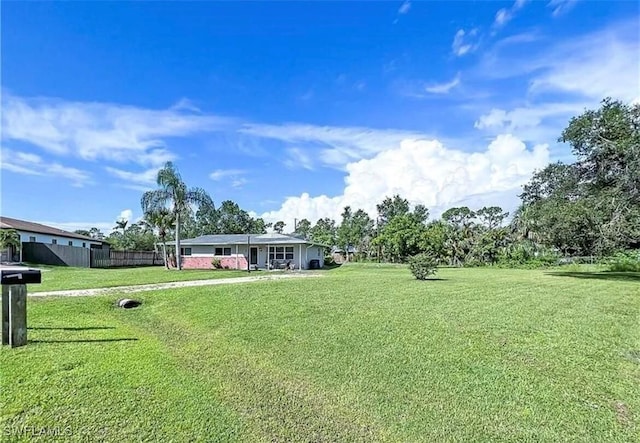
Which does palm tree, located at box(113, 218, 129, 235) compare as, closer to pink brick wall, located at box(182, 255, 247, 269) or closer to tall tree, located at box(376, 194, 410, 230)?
pink brick wall, located at box(182, 255, 247, 269)

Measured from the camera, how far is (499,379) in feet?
15.2

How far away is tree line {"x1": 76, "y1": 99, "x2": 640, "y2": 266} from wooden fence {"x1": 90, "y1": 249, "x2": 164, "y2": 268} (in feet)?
10.6

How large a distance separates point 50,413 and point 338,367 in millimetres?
3146

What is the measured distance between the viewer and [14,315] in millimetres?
5113

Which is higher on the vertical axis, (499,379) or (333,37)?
(333,37)

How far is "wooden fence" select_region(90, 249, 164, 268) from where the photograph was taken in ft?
92.6

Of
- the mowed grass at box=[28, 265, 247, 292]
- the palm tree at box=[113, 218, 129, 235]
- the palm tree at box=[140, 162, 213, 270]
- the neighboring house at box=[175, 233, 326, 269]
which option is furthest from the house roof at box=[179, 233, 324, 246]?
the palm tree at box=[113, 218, 129, 235]

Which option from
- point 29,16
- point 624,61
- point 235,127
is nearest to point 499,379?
point 29,16

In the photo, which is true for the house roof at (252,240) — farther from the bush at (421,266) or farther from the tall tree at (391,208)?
the tall tree at (391,208)

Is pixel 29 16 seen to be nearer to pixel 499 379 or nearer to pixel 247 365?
pixel 247 365

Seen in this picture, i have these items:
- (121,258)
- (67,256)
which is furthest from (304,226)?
(67,256)

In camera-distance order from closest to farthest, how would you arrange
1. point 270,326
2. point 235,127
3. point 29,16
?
point 270,326
point 29,16
point 235,127

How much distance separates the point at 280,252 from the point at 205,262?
5.98 metres

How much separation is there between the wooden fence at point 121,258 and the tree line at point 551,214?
3.22m
